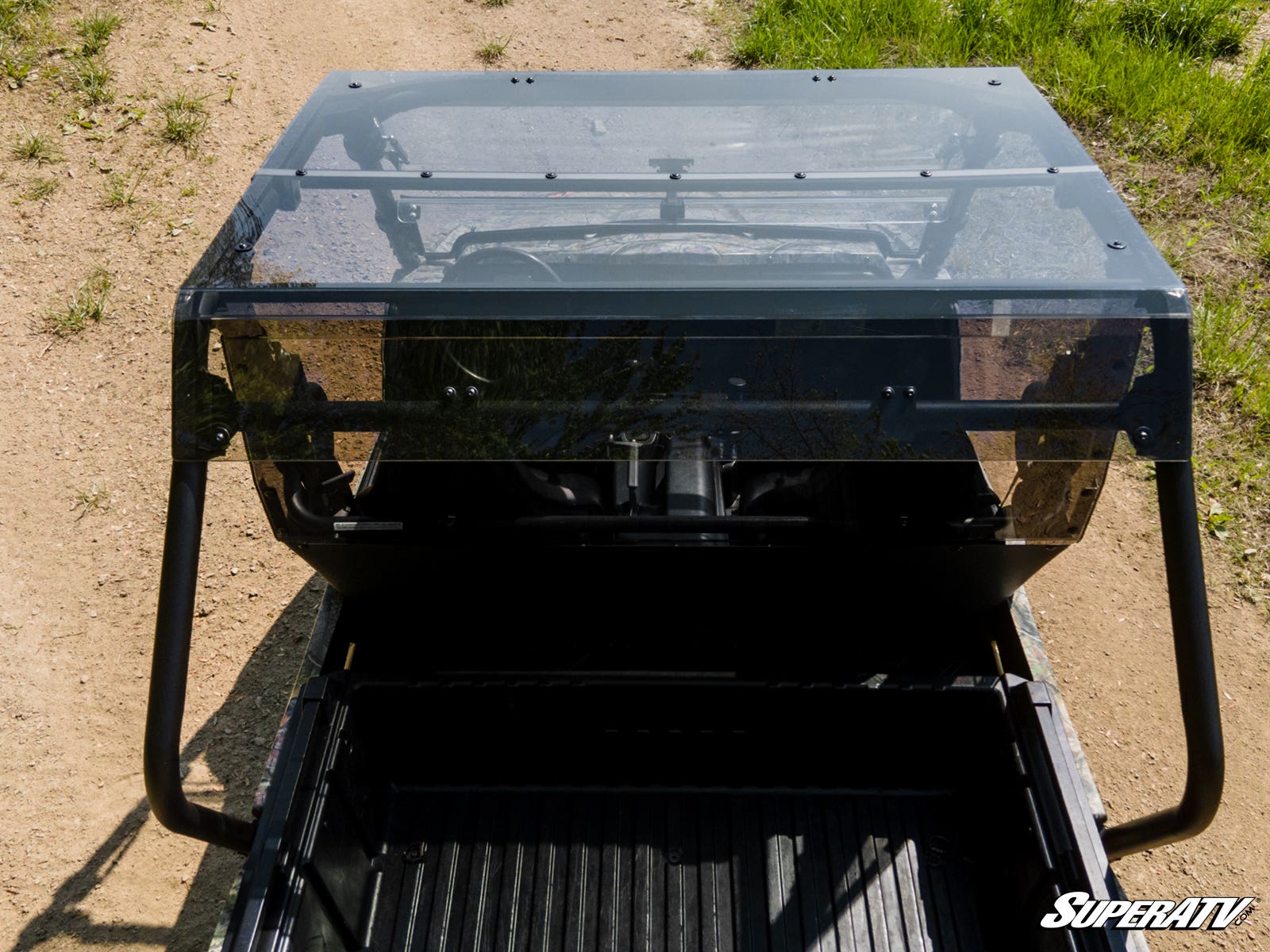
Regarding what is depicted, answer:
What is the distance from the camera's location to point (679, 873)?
228 centimetres

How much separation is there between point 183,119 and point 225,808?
425 cm

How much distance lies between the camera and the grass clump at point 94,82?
18.7 feet

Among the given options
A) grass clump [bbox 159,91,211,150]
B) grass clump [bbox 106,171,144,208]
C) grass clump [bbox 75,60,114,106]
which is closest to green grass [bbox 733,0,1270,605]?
grass clump [bbox 159,91,211,150]

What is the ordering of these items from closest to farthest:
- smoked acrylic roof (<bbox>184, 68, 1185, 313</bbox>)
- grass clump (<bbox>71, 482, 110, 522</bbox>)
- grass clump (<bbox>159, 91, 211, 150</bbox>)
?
1. smoked acrylic roof (<bbox>184, 68, 1185, 313</bbox>)
2. grass clump (<bbox>71, 482, 110, 522</bbox>)
3. grass clump (<bbox>159, 91, 211, 150</bbox>)

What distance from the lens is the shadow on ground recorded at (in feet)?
8.77

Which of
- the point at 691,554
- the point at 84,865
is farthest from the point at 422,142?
the point at 84,865

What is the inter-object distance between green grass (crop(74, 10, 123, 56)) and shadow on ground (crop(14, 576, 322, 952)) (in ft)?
14.2

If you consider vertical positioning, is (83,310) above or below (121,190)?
below

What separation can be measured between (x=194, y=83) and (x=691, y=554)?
17.3 feet

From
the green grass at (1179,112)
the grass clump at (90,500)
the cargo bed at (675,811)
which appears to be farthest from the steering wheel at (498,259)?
the green grass at (1179,112)

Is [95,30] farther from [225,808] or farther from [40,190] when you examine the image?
[225,808]

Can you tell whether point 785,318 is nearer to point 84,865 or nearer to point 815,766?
point 815,766

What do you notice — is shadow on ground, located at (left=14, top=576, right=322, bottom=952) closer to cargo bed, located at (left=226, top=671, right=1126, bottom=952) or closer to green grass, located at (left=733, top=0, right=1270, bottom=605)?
cargo bed, located at (left=226, top=671, right=1126, bottom=952)

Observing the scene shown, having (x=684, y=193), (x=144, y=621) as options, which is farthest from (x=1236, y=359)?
(x=144, y=621)
